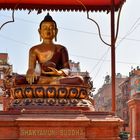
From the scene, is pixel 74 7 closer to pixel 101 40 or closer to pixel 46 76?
pixel 101 40

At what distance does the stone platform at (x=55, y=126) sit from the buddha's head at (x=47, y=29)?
2.07 meters

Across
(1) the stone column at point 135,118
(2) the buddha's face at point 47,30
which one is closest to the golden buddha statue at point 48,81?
(2) the buddha's face at point 47,30

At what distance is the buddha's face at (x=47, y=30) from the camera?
823 centimetres

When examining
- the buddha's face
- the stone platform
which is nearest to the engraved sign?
the stone platform

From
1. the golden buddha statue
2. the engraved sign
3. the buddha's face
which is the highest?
the buddha's face

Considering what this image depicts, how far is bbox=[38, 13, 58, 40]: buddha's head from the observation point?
324 inches

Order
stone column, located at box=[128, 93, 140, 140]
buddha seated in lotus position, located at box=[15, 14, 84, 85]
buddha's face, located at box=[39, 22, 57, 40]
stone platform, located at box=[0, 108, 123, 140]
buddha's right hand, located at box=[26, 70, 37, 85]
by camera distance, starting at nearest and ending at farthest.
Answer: stone platform, located at box=[0, 108, 123, 140], buddha's right hand, located at box=[26, 70, 37, 85], buddha seated in lotus position, located at box=[15, 14, 84, 85], buddha's face, located at box=[39, 22, 57, 40], stone column, located at box=[128, 93, 140, 140]

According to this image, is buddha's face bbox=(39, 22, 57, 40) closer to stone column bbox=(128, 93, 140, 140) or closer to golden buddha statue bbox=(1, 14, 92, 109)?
golden buddha statue bbox=(1, 14, 92, 109)

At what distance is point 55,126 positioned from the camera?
629cm

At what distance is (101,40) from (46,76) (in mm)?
998

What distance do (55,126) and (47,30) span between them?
7.49 feet

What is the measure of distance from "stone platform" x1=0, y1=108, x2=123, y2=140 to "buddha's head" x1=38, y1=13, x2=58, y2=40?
6.81 ft

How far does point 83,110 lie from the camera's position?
6828 mm

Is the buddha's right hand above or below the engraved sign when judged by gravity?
above
